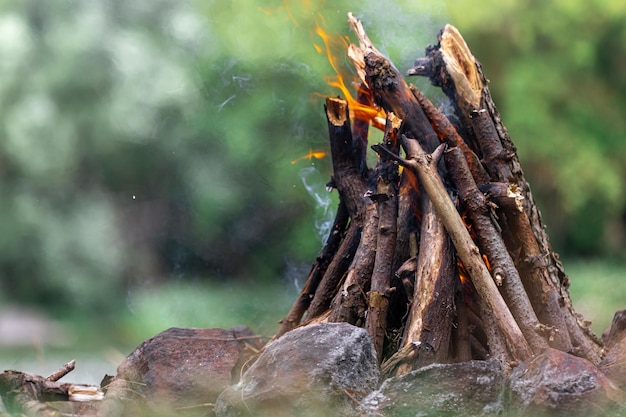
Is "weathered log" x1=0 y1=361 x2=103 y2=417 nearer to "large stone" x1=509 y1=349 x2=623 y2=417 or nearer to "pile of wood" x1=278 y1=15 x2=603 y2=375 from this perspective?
"pile of wood" x1=278 y1=15 x2=603 y2=375

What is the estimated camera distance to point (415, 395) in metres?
2.57

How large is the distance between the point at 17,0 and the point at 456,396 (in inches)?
409

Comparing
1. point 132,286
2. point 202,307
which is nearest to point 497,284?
point 202,307

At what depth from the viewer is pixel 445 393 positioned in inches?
101

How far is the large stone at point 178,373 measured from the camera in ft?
10.6

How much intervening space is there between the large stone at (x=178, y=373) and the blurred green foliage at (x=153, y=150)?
4.64 m

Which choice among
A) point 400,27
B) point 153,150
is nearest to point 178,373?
point 400,27

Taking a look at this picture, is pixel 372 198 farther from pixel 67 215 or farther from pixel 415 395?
pixel 67 215

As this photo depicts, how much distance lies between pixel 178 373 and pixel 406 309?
3.55 feet

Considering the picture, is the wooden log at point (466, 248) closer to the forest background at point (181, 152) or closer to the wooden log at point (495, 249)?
the wooden log at point (495, 249)

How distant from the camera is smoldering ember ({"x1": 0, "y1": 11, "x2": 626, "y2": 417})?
8.60ft

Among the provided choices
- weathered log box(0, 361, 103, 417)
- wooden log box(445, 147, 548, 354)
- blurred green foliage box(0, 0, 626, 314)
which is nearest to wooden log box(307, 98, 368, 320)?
wooden log box(445, 147, 548, 354)

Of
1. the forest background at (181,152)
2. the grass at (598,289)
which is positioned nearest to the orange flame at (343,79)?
the grass at (598,289)

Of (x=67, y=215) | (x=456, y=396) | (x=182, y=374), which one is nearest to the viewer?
(x=456, y=396)
